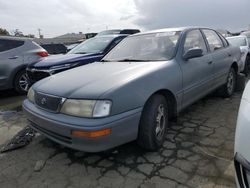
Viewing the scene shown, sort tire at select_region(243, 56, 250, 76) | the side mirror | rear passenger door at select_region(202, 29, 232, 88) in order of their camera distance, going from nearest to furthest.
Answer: the side mirror → rear passenger door at select_region(202, 29, 232, 88) → tire at select_region(243, 56, 250, 76)

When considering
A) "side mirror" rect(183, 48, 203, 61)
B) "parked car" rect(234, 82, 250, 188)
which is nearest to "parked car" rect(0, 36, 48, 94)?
"side mirror" rect(183, 48, 203, 61)

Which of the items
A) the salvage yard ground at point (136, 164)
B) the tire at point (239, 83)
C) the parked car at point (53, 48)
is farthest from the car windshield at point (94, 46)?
the parked car at point (53, 48)

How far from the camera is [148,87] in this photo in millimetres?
3008

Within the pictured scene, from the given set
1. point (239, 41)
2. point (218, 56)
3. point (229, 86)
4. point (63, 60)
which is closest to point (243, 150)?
point (218, 56)

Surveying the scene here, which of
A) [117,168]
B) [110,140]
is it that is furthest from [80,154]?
[110,140]

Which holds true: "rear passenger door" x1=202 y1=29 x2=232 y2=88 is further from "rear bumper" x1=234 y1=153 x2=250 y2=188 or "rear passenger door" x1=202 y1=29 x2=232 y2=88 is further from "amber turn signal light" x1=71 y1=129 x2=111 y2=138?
"rear bumper" x1=234 y1=153 x2=250 y2=188

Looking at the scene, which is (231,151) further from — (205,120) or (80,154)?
(80,154)

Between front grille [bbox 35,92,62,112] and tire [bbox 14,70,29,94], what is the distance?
150 inches

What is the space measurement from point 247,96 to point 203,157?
1.15 metres

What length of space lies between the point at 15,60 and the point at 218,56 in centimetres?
490

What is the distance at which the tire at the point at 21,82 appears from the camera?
22.0 feet

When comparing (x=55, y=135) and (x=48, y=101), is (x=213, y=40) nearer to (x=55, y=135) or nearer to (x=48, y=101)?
(x=48, y=101)

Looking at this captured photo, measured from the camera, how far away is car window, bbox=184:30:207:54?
13.3 feet

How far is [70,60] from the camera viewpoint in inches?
224
